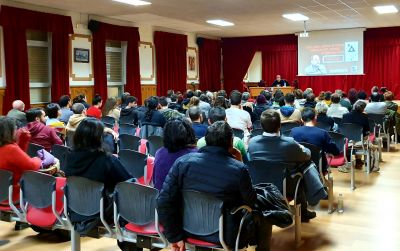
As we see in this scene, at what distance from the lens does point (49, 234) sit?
4285 millimetres

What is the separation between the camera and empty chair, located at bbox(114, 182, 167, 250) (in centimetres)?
283

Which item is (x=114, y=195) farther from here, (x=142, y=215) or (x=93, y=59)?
(x=93, y=59)

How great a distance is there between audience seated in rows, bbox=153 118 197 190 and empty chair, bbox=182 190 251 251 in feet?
1.90

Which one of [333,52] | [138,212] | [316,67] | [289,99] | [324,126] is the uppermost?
[333,52]

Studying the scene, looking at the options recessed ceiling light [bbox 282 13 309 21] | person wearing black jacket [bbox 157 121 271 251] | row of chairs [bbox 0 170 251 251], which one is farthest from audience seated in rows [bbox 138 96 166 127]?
recessed ceiling light [bbox 282 13 309 21]

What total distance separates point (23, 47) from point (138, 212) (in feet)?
26.2

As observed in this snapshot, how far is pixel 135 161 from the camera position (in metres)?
4.48

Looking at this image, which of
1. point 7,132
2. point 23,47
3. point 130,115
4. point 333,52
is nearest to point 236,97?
point 130,115

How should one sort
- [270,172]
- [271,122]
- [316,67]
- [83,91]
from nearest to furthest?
[270,172], [271,122], [83,91], [316,67]

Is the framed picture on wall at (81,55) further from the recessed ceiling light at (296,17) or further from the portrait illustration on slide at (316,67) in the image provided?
the portrait illustration on slide at (316,67)

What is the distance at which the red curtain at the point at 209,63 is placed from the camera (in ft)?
55.7

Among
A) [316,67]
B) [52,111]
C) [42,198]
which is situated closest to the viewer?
[42,198]

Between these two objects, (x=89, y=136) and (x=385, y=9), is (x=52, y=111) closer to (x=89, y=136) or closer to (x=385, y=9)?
(x=89, y=136)

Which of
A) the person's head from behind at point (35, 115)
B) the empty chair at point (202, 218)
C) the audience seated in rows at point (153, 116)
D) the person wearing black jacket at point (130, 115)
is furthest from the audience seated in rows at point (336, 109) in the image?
the empty chair at point (202, 218)
